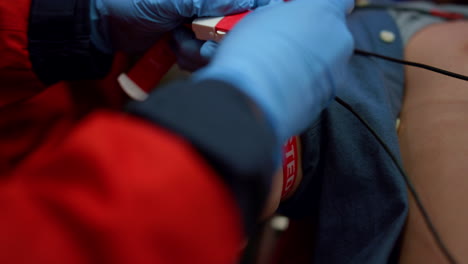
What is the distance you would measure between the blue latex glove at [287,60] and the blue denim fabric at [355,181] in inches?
4.8

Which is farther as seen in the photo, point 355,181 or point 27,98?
point 27,98

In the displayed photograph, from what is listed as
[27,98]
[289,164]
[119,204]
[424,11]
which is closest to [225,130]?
[119,204]

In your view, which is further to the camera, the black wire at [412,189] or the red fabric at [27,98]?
A: the red fabric at [27,98]

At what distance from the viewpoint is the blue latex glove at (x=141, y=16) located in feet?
1.77

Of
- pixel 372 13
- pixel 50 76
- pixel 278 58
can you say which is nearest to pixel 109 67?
pixel 50 76

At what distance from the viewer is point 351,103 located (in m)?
0.54

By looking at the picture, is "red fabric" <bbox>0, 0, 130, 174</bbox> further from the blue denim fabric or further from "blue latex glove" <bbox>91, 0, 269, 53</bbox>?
the blue denim fabric

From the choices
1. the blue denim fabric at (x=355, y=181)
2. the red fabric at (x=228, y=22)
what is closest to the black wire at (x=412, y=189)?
the blue denim fabric at (x=355, y=181)

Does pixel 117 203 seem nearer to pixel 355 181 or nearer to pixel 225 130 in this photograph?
pixel 225 130

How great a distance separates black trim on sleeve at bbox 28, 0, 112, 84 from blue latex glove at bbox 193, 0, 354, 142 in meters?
0.31

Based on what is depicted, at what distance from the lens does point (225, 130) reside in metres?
0.27

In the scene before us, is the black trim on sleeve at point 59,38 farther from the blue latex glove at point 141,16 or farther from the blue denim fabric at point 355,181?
the blue denim fabric at point 355,181

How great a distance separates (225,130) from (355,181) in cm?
31

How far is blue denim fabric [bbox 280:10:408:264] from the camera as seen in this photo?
0.49 meters
